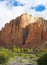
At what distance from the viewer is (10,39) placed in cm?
16400

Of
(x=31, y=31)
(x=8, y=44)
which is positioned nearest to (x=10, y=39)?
(x=8, y=44)

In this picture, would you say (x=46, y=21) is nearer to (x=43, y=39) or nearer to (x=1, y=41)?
(x=43, y=39)

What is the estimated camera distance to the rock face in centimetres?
15450

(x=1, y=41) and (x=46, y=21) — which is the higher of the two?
(x=46, y=21)

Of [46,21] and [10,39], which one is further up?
[46,21]

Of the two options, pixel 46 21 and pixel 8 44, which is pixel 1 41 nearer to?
pixel 8 44

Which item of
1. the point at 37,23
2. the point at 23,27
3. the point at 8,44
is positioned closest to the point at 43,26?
the point at 37,23

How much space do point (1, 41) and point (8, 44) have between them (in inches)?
268

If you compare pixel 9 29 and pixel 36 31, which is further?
pixel 9 29

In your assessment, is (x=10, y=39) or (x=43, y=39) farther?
(x=10, y=39)

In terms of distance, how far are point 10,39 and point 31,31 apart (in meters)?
15.4

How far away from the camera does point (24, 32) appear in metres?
162

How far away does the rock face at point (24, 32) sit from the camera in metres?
154

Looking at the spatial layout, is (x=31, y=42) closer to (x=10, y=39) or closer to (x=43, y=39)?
(x=43, y=39)
